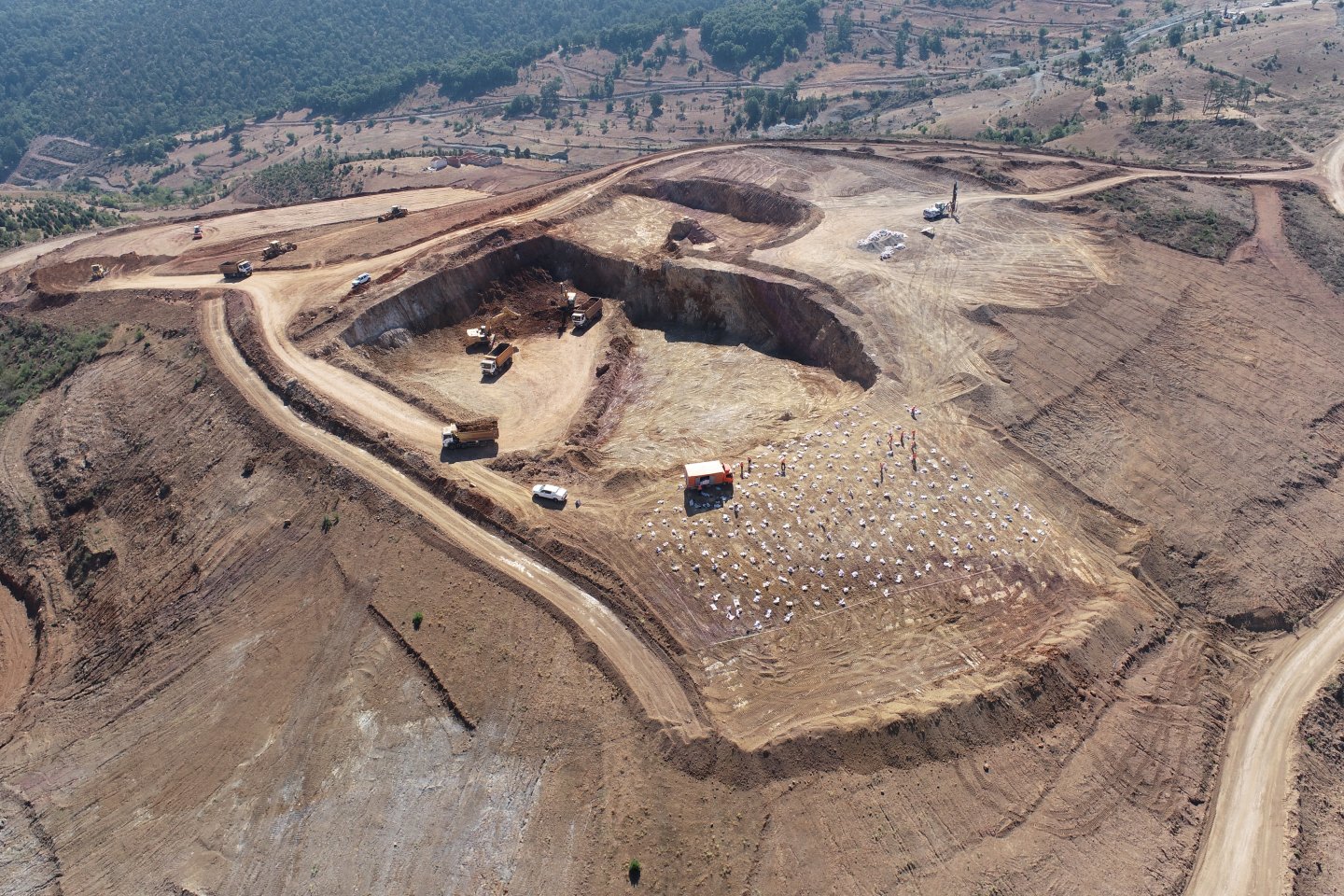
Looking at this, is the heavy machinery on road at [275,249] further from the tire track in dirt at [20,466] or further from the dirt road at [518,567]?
the tire track in dirt at [20,466]

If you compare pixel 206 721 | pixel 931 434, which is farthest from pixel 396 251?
pixel 931 434

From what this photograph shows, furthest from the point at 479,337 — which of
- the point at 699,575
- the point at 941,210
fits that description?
the point at 941,210

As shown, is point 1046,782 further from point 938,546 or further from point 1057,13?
point 1057,13

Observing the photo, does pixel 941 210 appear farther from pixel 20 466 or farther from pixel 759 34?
pixel 759 34

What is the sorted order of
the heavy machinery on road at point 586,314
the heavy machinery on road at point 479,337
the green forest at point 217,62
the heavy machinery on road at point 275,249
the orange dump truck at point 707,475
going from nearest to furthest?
1. the orange dump truck at point 707,475
2. the heavy machinery on road at point 479,337
3. the heavy machinery on road at point 586,314
4. the heavy machinery on road at point 275,249
5. the green forest at point 217,62

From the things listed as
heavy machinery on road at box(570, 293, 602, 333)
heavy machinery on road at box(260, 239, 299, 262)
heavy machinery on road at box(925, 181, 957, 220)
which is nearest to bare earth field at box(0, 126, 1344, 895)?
heavy machinery on road at box(570, 293, 602, 333)

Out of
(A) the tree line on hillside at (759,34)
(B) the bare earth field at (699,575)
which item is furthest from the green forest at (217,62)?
(B) the bare earth field at (699,575)
